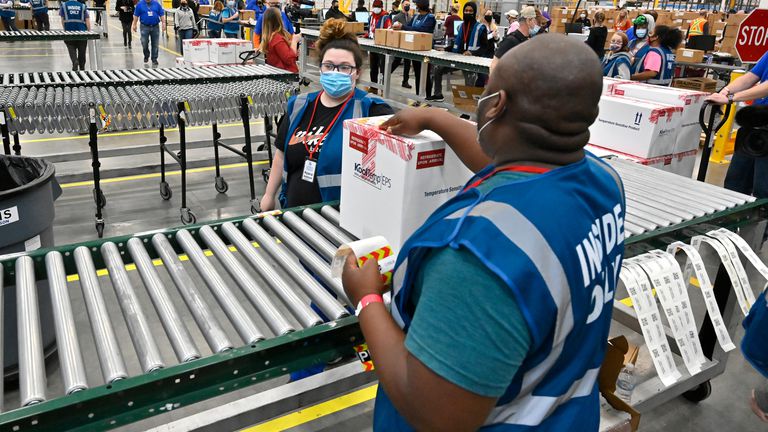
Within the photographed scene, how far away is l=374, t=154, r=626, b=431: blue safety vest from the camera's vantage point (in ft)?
2.95

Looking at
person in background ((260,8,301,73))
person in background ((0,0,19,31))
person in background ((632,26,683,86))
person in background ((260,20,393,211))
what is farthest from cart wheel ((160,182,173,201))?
person in background ((0,0,19,31))

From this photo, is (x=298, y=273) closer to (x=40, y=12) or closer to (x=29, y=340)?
(x=29, y=340)

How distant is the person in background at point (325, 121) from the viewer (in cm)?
271

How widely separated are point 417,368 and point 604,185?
0.49 meters

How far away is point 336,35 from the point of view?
2.91 m

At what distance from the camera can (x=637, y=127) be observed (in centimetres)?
352

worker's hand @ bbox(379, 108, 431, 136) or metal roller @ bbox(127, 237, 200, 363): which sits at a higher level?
worker's hand @ bbox(379, 108, 431, 136)

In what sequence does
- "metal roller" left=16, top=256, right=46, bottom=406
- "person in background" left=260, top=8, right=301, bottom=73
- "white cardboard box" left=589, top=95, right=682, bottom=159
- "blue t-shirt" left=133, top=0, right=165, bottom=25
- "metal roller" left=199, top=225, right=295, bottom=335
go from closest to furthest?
1. "metal roller" left=16, top=256, right=46, bottom=406
2. "metal roller" left=199, top=225, right=295, bottom=335
3. "white cardboard box" left=589, top=95, right=682, bottom=159
4. "person in background" left=260, top=8, right=301, bottom=73
5. "blue t-shirt" left=133, top=0, right=165, bottom=25

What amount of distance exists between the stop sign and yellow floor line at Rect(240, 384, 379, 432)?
4915 millimetres

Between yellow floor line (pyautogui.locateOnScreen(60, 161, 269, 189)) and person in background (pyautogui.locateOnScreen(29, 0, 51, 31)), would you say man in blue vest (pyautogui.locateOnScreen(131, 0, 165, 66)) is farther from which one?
yellow floor line (pyautogui.locateOnScreen(60, 161, 269, 189))

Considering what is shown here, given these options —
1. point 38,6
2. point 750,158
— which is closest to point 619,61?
point 750,158

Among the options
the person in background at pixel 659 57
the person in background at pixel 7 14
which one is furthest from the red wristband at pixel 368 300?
the person in background at pixel 7 14

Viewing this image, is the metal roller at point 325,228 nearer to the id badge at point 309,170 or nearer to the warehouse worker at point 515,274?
the id badge at point 309,170

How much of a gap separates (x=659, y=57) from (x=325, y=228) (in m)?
6.08
